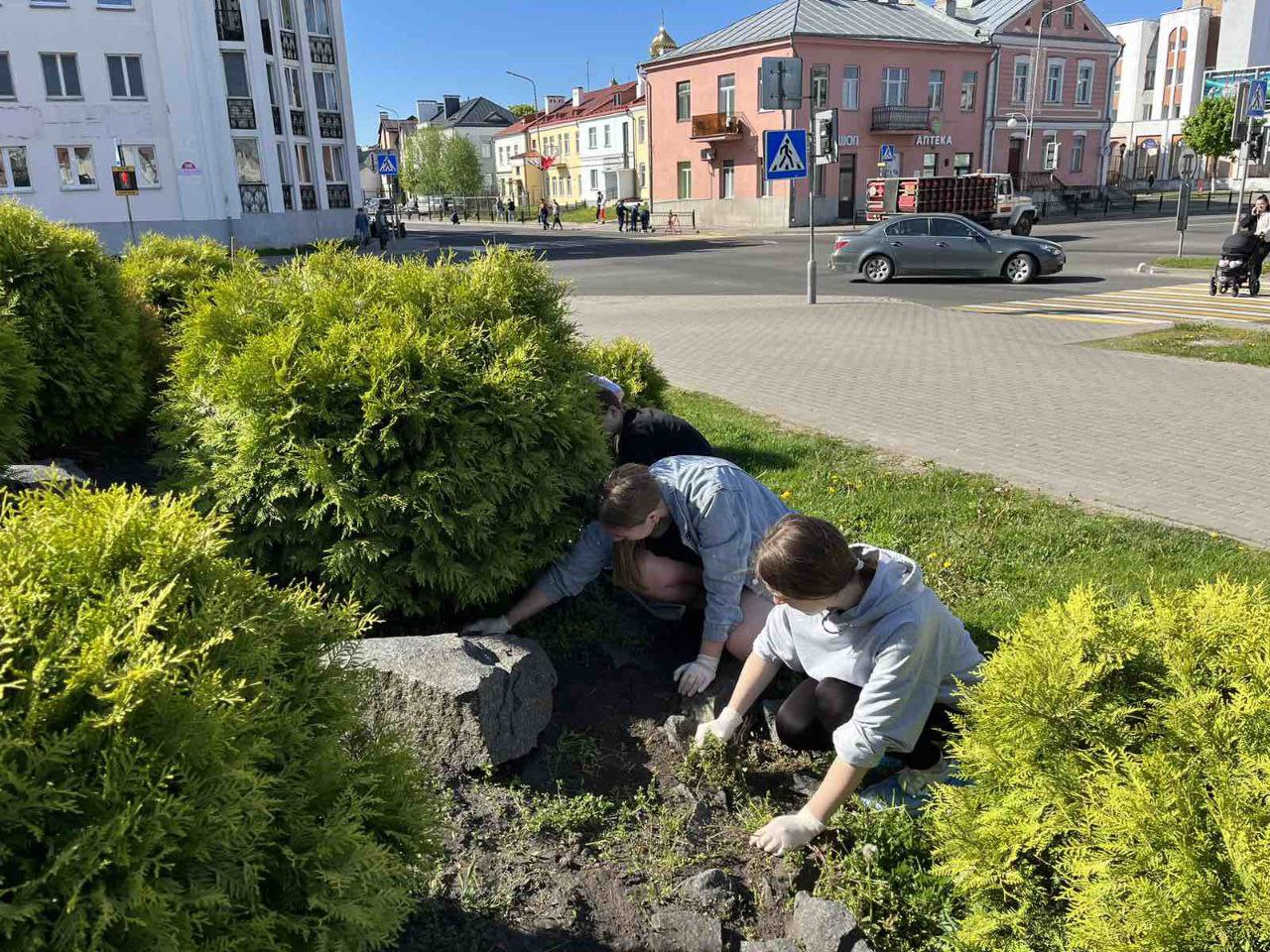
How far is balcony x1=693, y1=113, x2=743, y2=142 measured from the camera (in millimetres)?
44750

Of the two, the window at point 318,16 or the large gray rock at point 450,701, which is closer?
the large gray rock at point 450,701

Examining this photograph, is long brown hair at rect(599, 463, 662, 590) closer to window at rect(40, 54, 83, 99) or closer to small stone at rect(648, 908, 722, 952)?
small stone at rect(648, 908, 722, 952)

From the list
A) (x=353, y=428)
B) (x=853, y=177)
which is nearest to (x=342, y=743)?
(x=353, y=428)

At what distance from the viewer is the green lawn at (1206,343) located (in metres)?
10.6

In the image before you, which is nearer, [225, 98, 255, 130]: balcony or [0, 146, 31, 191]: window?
[0, 146, 31, 191]: window

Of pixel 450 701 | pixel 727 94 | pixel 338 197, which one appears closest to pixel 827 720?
pixel 450 701

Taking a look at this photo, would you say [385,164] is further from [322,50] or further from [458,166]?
[458,166]

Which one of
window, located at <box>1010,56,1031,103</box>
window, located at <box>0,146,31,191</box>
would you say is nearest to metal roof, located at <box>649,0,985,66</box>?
window, located at <box>1010,56,1031,103</box>

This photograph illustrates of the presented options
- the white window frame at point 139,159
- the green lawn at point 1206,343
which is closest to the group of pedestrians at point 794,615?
the green lawn at point 1206,343

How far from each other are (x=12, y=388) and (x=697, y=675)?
368 cm

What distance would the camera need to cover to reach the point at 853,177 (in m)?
45.6

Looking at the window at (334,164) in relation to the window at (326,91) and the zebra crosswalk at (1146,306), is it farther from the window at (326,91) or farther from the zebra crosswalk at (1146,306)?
the zebra crosswalk at (1146,306)

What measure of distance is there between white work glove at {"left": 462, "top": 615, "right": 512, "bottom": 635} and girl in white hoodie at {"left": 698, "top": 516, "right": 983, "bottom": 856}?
944 millimetres

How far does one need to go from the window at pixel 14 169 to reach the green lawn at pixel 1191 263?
119 feet
